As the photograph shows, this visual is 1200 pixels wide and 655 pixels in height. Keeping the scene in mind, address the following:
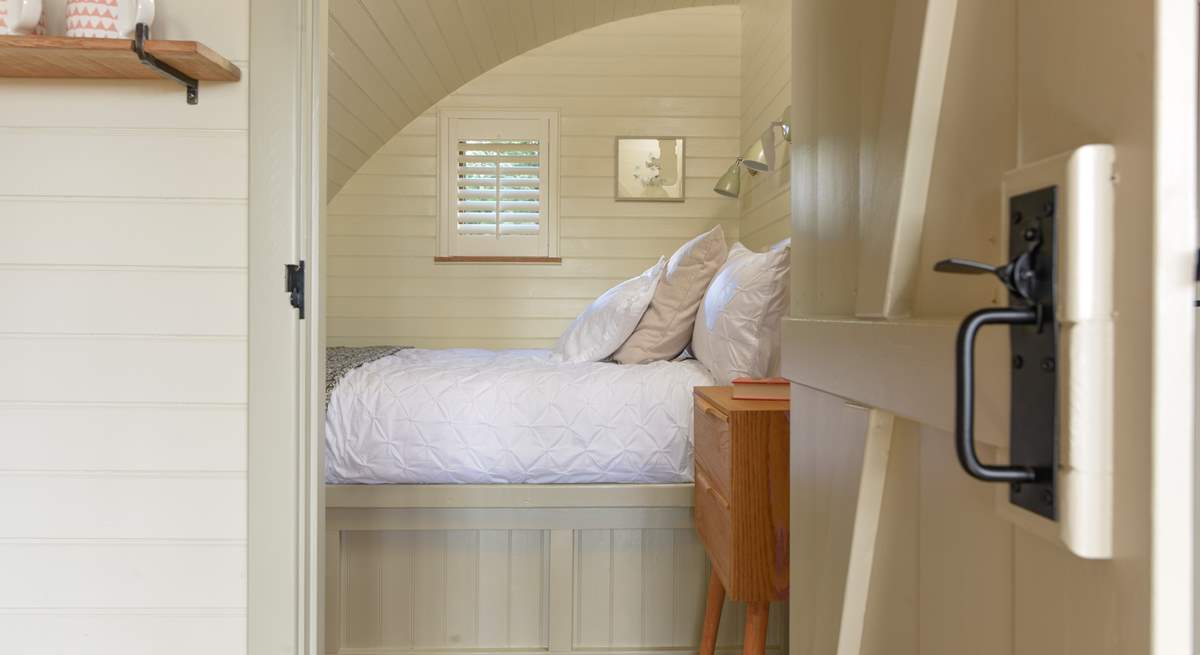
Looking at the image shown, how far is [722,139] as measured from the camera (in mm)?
4133

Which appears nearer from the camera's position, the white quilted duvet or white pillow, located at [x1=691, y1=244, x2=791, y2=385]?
white pillow, located at [x1=691, y1=244, x2=791, y2=385]

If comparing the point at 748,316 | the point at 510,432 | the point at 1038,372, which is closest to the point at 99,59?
the point at 510,432

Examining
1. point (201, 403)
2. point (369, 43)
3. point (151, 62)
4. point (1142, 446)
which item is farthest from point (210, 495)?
point (369, 43)

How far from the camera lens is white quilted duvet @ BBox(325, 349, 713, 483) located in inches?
86.2

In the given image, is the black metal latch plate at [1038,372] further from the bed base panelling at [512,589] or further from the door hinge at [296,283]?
the bed base panelling at [512,589]

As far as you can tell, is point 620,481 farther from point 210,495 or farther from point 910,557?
point 910,557

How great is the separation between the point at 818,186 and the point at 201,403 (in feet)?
3.60

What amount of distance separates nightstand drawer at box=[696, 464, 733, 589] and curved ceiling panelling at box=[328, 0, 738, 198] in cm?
200

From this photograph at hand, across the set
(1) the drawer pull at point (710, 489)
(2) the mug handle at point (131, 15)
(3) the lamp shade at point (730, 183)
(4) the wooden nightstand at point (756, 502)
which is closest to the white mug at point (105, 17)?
(2) the mug handle at point (131, 15)

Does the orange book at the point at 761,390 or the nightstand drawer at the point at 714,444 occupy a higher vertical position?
the orange book at the point at 761,390

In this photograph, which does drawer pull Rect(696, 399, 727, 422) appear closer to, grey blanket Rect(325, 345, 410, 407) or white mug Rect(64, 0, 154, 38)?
grey blanket Rect(325, 345, 410, 407)

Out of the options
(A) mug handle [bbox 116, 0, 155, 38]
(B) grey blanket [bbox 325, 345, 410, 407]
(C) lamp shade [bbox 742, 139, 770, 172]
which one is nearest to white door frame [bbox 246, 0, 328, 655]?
(A) mug handle [bbox 116, 0, 155, 38]

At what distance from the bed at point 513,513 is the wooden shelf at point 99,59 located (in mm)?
1051

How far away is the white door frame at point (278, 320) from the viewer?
135 centimetres
